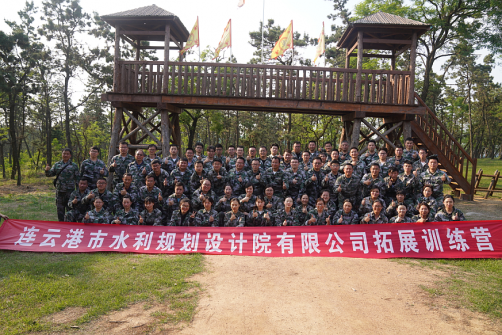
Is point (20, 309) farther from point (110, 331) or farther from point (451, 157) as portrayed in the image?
point (451, 157)

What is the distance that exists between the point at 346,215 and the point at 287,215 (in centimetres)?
118

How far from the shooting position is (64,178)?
284 inches

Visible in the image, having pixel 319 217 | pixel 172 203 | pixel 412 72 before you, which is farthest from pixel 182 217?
pixel 412 72

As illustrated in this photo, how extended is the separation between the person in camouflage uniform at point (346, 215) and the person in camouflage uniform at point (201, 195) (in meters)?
2.55

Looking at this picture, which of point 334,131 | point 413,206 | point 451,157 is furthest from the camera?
point 334,131

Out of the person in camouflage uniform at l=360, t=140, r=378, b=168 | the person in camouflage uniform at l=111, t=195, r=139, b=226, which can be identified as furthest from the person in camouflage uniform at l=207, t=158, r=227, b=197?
the person in camouflage uniform at l=360, t=140, r=378, b=168

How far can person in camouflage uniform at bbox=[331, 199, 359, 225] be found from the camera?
6.43 m

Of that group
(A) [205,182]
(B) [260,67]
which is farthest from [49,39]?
(A) [205,182]

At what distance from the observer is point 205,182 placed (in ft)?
21.7

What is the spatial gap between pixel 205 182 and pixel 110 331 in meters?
3.70

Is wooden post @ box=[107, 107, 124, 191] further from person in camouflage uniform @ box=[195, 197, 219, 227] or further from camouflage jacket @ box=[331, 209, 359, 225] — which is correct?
camouflage jacket @ box=[331, 209, 359, 225]

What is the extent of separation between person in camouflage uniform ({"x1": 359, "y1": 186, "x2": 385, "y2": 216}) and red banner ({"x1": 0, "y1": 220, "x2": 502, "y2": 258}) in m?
0.83

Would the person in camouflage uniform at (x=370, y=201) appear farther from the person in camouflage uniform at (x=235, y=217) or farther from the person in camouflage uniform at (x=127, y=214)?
the person in camouflage uniform at (x=127, y=214)

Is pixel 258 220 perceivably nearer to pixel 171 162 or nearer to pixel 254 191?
pixel 254 191
